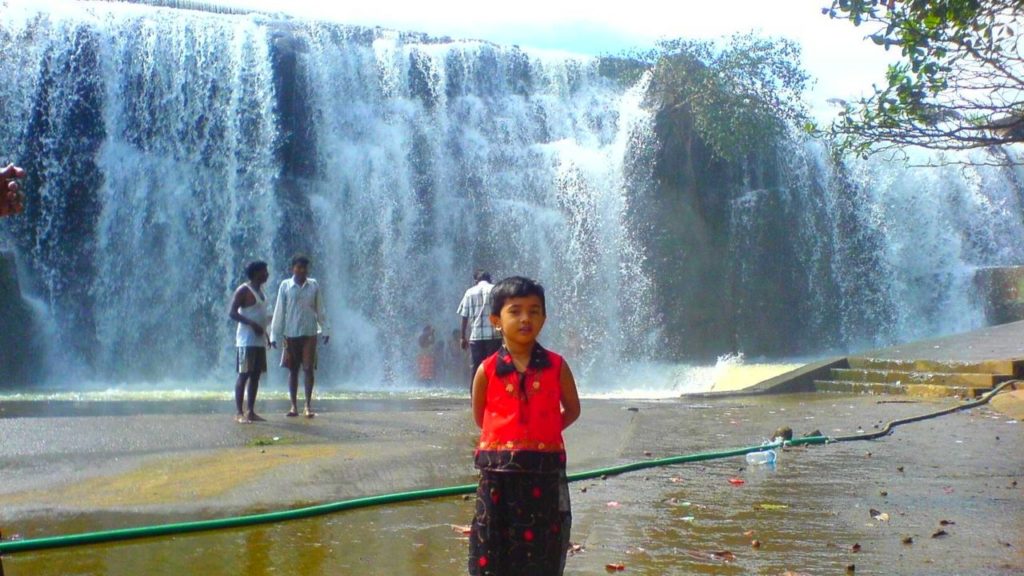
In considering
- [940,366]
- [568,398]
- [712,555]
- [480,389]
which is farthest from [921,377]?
[480,389]

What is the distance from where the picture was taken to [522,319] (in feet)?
11.7

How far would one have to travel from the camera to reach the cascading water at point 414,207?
67.0 feet

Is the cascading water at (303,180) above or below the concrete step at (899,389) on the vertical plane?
above

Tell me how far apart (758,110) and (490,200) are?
663 centimetres

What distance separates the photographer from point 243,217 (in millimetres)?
21109

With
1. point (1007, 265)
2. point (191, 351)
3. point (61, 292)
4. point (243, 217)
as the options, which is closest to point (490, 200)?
point (243, 217)

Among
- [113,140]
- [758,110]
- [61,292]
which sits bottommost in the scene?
[61,292]

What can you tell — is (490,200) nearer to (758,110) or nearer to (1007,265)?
(758,110)

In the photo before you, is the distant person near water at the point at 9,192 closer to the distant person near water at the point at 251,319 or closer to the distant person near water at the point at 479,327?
the distant person near water at the point at 251,319

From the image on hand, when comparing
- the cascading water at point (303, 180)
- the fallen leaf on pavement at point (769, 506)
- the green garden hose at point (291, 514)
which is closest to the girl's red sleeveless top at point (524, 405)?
the green garden hose at point (291, 514)

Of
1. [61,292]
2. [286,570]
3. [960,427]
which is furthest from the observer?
[61,292]

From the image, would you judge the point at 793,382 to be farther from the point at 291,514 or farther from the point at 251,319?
the point at 291,514

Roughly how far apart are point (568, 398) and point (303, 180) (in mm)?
19330

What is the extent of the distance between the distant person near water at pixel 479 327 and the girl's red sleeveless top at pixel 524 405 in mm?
6056
